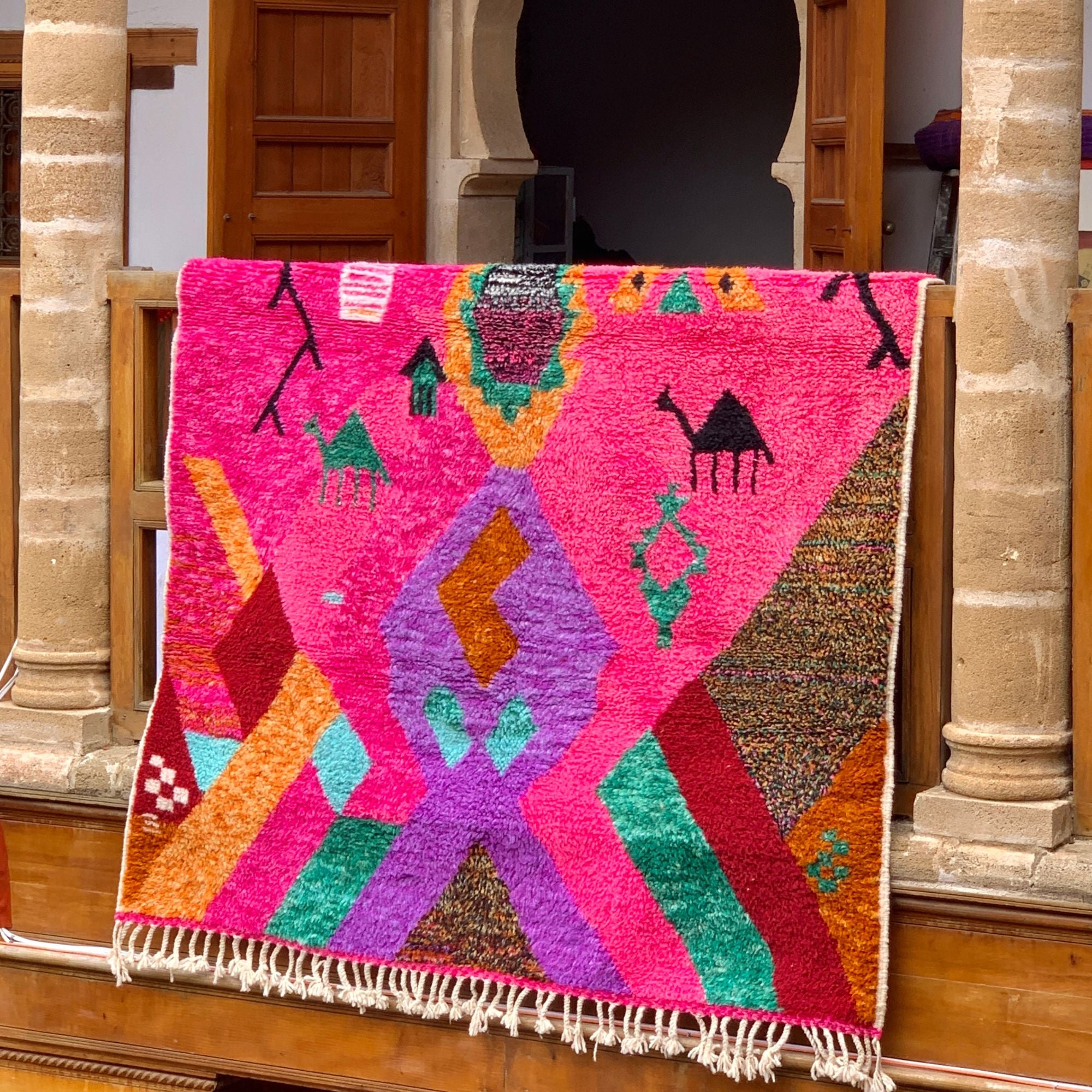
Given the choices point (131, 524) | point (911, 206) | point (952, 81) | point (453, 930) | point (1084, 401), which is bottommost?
point (453, 930)

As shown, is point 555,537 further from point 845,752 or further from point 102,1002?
point 102,1002

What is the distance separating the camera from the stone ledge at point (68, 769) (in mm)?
4605

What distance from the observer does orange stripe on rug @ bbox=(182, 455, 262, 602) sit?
14.3 ft

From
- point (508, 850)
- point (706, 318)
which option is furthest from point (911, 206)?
point (508, 850)

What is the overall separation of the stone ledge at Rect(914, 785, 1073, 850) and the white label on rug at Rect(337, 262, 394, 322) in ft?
5.14

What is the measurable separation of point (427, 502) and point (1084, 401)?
1.39 meters

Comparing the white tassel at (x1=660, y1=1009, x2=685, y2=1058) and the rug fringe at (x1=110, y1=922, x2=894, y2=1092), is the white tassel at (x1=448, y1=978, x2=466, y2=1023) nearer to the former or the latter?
the rug fringe at (x1=110, y1=922, x2=894, y2=1092)

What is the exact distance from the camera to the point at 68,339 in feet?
15.3

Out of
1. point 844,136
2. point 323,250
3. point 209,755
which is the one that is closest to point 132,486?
point 209,755

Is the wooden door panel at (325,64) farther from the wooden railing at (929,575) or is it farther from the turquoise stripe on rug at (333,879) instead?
the wooden railing at (929,575)

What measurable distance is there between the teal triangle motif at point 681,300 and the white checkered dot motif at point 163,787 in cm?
154

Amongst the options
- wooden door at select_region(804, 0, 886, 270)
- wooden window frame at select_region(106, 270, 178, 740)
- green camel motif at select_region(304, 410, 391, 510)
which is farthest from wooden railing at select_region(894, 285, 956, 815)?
wooden door at select_region(804, 0, 886, 270)

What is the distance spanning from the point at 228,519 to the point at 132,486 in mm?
421

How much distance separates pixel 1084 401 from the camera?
12.6 feet
